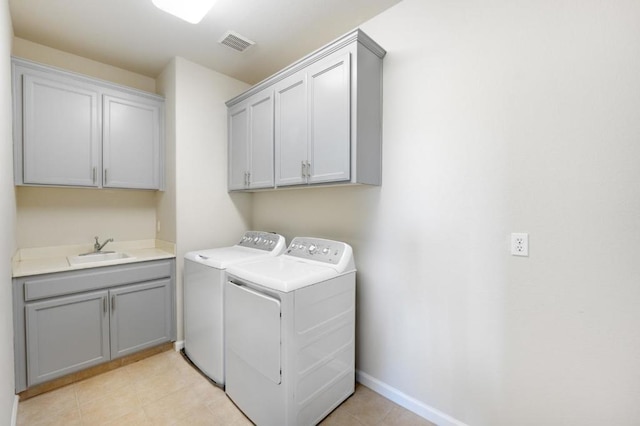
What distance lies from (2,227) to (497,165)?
264 cm

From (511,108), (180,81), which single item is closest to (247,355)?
(511,108)

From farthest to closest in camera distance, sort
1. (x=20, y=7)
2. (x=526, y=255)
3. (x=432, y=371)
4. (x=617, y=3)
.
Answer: (x=20, y=7), (x=432, y=371), (x=526, y=255), (x=617, y=3)

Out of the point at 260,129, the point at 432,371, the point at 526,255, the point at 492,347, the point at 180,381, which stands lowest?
the point at 180,381

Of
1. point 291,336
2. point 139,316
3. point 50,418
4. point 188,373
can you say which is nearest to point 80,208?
point 139,316

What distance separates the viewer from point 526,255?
4.53ft

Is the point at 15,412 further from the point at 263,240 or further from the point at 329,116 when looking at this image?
the point at 329,116

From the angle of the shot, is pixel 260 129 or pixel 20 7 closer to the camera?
pixel 20 7

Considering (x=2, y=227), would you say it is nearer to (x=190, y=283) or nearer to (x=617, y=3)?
(x=190, y=283)

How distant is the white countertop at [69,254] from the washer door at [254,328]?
107 cm

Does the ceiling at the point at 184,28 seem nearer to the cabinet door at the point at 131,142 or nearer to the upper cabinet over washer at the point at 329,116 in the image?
the upper cabinet over washer at the point at 329,116

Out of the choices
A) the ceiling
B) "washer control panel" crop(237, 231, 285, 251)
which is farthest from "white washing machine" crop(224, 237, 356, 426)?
the ceiling

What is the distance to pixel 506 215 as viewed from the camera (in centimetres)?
143

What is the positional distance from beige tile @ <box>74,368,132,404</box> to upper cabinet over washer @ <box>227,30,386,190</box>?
1.85m

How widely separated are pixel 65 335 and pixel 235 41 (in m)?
2.58
